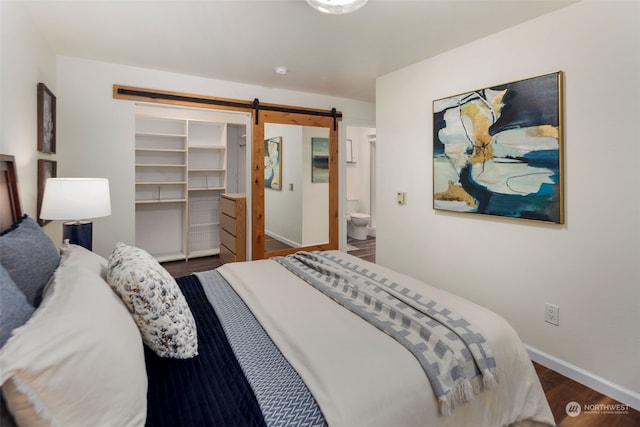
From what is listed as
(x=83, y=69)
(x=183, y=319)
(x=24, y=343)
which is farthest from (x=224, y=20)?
(x=24, y=343)

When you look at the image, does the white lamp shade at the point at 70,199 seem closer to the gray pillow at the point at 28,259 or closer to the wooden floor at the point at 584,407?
the gray pillow at the point at 28,259

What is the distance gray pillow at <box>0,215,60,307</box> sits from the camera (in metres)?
1.07

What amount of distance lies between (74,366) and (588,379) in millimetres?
2696

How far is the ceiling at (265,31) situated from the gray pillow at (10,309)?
193 cm

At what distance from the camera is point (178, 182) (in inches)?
190

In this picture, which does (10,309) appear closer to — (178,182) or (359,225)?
(178,182)

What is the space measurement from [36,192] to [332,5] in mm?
2373

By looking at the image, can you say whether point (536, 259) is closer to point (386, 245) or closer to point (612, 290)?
point (612, 290)

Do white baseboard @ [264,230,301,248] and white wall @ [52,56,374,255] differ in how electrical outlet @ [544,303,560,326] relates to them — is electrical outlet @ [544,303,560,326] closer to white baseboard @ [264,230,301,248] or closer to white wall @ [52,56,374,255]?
white baseboard @ [264,230,301,248]

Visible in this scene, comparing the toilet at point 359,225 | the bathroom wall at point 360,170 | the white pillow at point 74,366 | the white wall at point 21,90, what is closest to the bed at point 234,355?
the white pillow at point 74,366

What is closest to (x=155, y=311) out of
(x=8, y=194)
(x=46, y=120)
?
(x=8, y=194)

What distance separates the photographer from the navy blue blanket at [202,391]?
0.91 m

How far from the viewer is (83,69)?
9.89 ft

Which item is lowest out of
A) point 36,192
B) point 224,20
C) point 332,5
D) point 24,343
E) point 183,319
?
point 183,319
